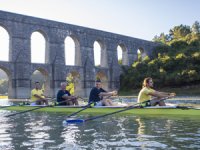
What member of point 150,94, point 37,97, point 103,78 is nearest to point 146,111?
point 150,94

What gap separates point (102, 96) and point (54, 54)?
81.2 feet

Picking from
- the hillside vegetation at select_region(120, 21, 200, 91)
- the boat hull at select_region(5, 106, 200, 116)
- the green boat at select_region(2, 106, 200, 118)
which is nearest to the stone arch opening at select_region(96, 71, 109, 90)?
the hillside vegetation at select_region(120, 21, 200, 91)

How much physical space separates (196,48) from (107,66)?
588 inches

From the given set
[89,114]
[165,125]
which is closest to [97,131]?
[165,125]

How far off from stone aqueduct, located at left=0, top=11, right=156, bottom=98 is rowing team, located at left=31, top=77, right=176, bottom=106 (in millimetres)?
17786

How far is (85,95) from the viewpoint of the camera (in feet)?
146

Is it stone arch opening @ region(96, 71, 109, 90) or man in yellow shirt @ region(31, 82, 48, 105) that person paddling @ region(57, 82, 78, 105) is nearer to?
man in yellow shirt @ region(31, 82, 48, 105)

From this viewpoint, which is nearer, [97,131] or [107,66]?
[97,131]

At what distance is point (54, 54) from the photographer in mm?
41406

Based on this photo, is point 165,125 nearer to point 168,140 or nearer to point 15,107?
point 168,140

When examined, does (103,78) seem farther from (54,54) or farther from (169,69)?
(54,54)

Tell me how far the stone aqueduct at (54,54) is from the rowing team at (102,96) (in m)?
17.8

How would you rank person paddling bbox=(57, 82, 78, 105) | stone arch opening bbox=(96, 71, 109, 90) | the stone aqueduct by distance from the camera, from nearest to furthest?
person paddling bbox=(57, 82, 78, 105), the stone aqueduct, stone arch opening bbox=(96, 71, 109, 90)

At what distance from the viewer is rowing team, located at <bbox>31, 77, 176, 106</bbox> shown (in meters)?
14.4
